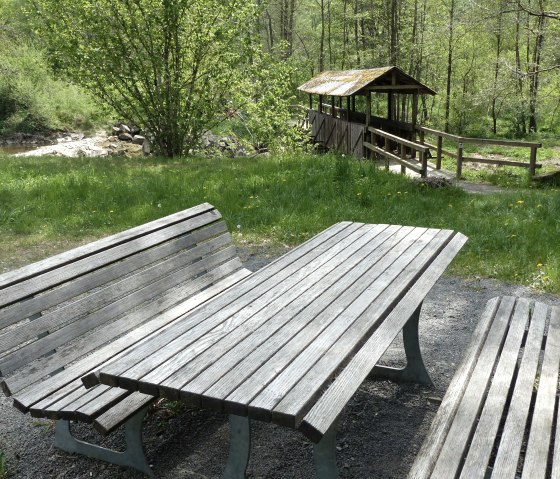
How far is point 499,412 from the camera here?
7.73 ft

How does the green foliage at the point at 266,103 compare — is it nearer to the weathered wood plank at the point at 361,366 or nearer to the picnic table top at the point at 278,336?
the picnic table top at the point at 278,336

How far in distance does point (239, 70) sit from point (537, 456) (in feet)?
45.2

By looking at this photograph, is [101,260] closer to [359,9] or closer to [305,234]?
[305,234]

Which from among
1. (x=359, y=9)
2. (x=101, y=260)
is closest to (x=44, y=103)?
(x=359, y=9)

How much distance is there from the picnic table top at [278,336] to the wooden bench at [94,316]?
21.4 inches

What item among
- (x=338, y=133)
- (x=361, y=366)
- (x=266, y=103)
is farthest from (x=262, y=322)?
(x=338, y=133)

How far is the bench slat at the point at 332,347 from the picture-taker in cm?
181

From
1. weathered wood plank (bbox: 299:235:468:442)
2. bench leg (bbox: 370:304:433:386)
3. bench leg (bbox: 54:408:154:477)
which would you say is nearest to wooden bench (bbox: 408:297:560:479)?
weathered wood plank (bbox: 299:235:468:442)

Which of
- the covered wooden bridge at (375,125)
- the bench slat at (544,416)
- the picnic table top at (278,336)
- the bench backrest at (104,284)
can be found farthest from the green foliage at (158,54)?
the bench slat at (544,416)

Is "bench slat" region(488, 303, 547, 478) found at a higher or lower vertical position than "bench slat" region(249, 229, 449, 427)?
lower

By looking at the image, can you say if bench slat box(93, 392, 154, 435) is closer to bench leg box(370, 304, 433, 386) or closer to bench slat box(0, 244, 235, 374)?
bench slat box(0, 244, 235, 374)

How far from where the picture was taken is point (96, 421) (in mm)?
2496

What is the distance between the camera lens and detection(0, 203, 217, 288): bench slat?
270 centimetres

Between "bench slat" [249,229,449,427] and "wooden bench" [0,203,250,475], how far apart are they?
937 millimetres
